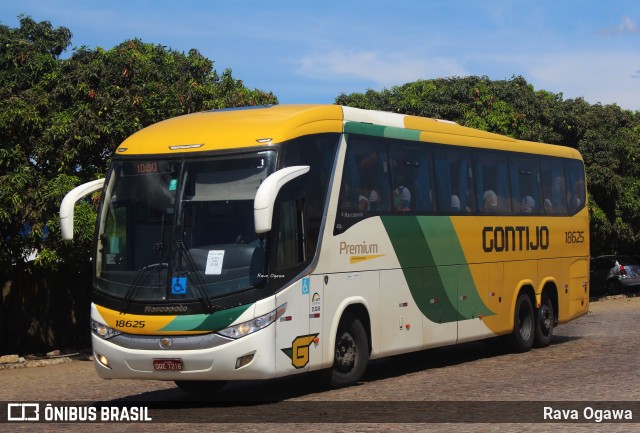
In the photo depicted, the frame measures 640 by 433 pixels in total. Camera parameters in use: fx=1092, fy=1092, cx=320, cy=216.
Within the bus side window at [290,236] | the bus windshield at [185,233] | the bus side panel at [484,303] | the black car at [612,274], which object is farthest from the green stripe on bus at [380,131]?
the black car at [612,274]

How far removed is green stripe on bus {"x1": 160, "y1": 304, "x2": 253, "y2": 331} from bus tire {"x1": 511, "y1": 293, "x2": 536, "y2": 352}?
8.26 meters

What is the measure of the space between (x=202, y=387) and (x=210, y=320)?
196cm

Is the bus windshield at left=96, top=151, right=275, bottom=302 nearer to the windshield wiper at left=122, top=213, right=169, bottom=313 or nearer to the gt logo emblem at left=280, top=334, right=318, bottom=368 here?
the windshield wiper at left=122, top=213, right=169, bottom=313

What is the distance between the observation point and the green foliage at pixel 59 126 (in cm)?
2059

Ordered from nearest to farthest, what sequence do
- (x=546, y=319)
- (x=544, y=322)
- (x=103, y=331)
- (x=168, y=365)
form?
(x=168, y=365) → (x=103, y=331) → (x=544, y=322) → (x=546, y=319)

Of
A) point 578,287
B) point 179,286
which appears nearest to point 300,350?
point 179,286

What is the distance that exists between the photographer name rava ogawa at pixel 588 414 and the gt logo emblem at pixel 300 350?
3.07 m

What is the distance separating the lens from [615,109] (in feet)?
133

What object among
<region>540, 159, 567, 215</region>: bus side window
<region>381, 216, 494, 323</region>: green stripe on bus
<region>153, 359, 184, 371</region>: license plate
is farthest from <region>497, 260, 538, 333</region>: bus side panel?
<region>153, 359, 184, 371</region>: license plate

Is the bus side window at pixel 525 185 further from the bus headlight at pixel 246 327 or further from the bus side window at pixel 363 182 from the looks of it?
the bus headlight at pixel 246 327

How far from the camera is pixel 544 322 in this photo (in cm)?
2059

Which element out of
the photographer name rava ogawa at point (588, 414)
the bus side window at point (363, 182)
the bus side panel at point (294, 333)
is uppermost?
the bus side window at point (363, 182)

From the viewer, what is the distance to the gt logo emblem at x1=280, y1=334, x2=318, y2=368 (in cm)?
1307

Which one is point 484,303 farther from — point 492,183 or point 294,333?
point 294,333
